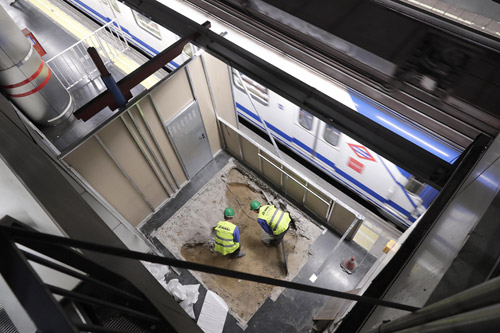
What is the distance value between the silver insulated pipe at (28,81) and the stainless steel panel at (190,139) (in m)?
2.59

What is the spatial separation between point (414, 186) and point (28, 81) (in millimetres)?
6805

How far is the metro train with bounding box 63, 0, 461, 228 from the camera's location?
13.9 feet

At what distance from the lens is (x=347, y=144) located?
536 cm

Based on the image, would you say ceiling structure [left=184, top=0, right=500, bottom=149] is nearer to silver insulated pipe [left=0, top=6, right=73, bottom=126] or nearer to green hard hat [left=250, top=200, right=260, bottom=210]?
green hard hat [left=250, top=200, right=260, bottom=210]

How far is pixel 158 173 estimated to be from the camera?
6383mm

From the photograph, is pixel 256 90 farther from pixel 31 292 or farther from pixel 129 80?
pixel 31 292

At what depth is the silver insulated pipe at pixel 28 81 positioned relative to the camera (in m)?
5.18

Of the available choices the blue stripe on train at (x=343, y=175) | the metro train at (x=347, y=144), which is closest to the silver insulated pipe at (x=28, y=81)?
the metro train at (x=347, y=144)

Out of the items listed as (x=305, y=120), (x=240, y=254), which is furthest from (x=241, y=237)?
(x=305, y=120)

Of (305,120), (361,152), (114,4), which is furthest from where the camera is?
(114,4)

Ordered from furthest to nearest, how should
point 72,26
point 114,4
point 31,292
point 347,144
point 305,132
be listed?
point 72,26
point 114,4
point 305,132
point 347,144
point 31,292

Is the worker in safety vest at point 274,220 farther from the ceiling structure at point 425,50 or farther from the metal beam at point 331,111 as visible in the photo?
the ceiling structure at point 425,50

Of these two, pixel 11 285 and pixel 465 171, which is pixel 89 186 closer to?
pixel 11 285

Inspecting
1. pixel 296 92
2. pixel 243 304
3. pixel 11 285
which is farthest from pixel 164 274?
pixel 11 285
